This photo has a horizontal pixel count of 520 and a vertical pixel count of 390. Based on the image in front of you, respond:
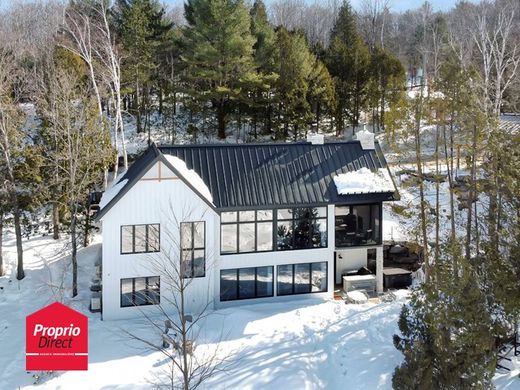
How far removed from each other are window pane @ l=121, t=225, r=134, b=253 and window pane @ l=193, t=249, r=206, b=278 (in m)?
2.20

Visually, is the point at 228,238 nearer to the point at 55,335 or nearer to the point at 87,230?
the point at 87,230

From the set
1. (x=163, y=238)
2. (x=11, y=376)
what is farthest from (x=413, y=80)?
(x=11, y=376)

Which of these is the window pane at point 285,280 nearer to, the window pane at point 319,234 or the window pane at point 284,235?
the window pane at point 284,235

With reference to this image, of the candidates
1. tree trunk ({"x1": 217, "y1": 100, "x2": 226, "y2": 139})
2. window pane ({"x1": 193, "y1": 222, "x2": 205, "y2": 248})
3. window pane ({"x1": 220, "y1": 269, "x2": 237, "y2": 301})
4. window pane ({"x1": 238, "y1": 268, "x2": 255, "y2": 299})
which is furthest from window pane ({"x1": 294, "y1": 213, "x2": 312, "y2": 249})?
tree trunk ({"x1": 217, "y1": 100, "x2": 226, "y2": 139})

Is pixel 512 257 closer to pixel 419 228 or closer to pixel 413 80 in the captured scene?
pixel 419 228

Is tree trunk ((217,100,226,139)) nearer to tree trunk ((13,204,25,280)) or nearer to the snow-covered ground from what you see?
tree trunk ((13,204,25,280))

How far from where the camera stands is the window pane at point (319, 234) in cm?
2023

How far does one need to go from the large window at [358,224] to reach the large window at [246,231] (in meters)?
2.89

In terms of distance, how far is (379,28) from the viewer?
6394 cm

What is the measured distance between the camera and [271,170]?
67.1ft

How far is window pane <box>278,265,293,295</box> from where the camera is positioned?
20.1 meters

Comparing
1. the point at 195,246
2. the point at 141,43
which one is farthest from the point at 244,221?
the point at 141,43

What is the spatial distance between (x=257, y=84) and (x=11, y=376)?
2418cm

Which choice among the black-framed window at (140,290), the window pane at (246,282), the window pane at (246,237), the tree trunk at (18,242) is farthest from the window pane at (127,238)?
the tree trunk at (18,242)
